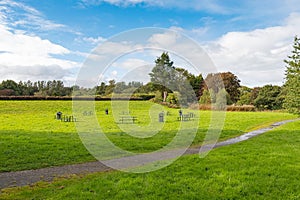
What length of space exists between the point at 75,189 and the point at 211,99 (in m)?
45.7

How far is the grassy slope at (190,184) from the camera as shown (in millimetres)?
5992

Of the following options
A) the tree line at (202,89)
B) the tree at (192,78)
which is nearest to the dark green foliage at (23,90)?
the tree line at (202,89)

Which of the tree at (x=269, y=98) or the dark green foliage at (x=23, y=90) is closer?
the tree at (x=269, y=98)

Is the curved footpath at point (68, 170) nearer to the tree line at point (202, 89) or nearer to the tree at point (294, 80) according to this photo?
the tree line at point (202, 89)

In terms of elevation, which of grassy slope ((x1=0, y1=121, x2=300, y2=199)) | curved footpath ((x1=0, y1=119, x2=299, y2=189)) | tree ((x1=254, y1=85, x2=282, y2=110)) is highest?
tree ((x1=254, y1=85, x2=282, y2=110))

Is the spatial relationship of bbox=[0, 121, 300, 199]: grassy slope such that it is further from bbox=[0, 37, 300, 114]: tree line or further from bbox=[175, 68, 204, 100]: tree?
bbox=[175, 68, 204, 100]: tree

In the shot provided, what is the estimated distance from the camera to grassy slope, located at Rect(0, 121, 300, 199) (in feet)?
19.7

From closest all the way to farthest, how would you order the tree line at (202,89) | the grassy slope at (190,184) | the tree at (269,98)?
the grassy slope at (190,184), the tree line at (202,89), the tree at (269,98)

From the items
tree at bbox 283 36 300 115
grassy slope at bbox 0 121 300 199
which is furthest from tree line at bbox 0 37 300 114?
grassy slope at bbox 0 121 300 199

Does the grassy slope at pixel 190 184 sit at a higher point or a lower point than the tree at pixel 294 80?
lower

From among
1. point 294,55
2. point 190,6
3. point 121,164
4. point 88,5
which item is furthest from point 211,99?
point 121,164

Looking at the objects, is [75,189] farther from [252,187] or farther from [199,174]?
[252,187]

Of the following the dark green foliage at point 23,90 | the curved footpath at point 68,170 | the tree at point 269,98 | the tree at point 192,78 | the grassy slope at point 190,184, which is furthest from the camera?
the dark green foliage at point 23,90

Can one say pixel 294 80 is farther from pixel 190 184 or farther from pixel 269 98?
pixel 269 98
